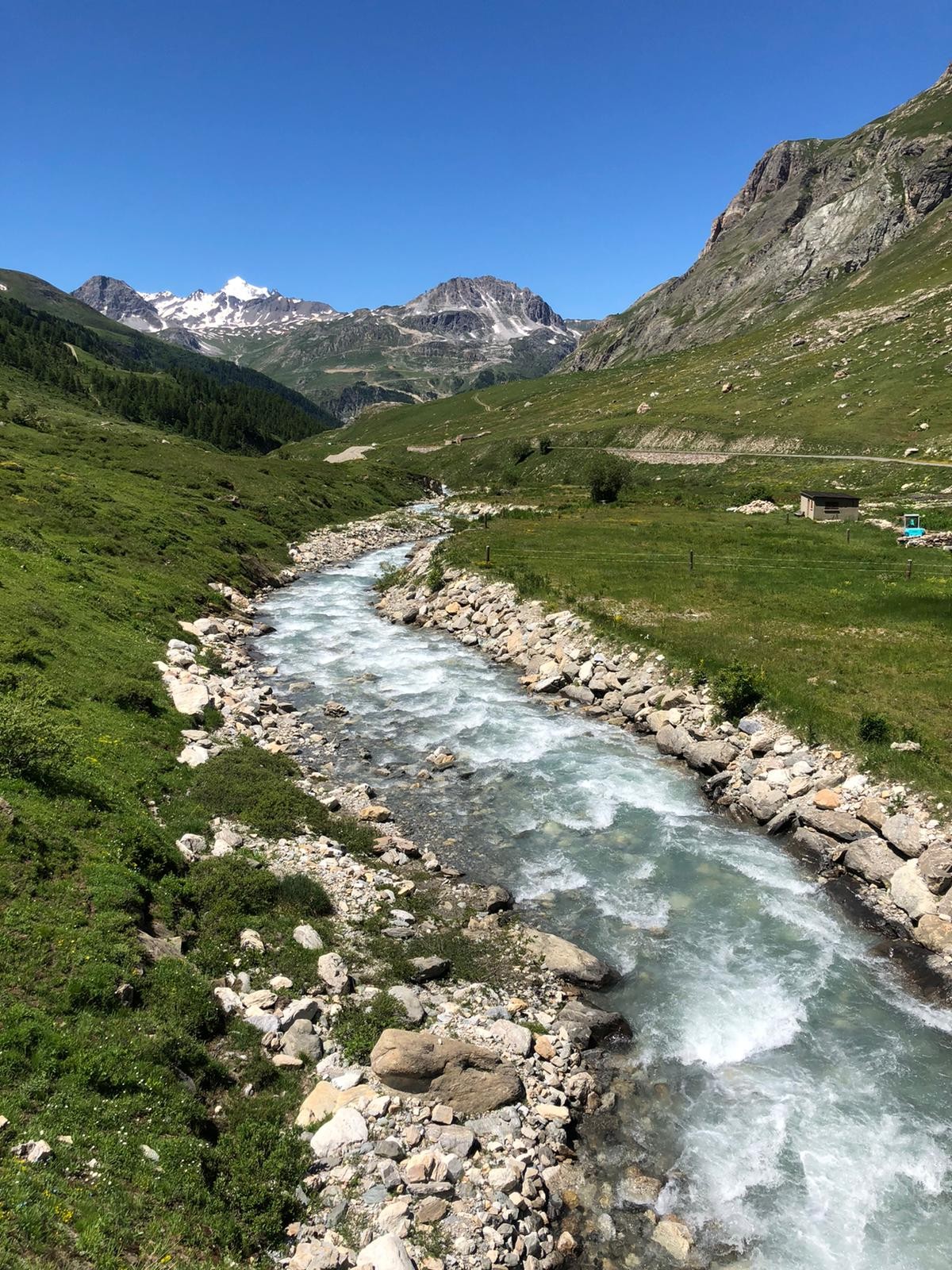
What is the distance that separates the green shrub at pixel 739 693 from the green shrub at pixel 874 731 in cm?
460

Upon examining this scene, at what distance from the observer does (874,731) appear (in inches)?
914

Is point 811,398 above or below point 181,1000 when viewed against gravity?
above

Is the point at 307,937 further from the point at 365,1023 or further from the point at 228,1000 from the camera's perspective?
the point at 365,1023

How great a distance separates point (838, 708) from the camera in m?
25.6

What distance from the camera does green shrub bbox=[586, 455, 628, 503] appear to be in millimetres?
95188

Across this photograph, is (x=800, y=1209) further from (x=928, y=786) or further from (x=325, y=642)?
(x=325, y=642)

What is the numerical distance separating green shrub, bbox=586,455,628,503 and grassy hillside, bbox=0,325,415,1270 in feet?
Answer: 243

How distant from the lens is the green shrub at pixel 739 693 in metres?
27.7

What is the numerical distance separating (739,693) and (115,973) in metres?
23.9

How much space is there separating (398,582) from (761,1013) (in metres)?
50.1

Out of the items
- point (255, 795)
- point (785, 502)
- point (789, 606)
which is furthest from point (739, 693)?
point (785, 502)

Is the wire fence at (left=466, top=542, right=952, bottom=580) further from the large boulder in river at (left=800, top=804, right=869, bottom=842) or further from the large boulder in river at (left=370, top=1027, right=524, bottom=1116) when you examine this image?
the large boulder in river at (left=370, top=1027, right=524, bottom=1116)

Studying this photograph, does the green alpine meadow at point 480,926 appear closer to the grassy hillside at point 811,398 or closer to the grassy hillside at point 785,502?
the grassy hillside at point 785,502

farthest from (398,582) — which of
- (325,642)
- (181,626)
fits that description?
(181,626)
